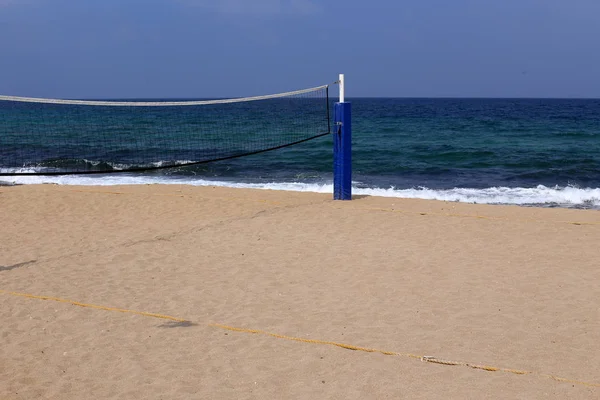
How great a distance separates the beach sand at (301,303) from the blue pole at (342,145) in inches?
38.4

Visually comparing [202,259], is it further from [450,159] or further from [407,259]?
[450,159]

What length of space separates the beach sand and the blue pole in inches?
38.4

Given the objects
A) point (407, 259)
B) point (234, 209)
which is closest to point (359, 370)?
point (407, 259)

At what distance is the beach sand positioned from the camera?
4.21m

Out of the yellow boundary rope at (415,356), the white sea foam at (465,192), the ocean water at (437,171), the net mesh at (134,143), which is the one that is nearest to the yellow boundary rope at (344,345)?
the yellow boundary rope at (415,356)

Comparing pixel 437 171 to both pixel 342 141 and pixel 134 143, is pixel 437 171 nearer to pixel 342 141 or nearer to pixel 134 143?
pixel 342 141

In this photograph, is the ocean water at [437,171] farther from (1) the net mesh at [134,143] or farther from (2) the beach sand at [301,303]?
(2) the beach sand at [301,303]

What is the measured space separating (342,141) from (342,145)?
0.20 ft

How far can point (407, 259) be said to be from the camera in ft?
22.9

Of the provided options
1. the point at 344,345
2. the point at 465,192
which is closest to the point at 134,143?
the point at 465,192

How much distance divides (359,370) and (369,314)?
3.44ft

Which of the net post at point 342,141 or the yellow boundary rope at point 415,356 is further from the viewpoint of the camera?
the net post at point 342,141

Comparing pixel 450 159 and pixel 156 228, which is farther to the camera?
pixel 450 159

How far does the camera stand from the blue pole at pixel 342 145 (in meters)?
10.1
